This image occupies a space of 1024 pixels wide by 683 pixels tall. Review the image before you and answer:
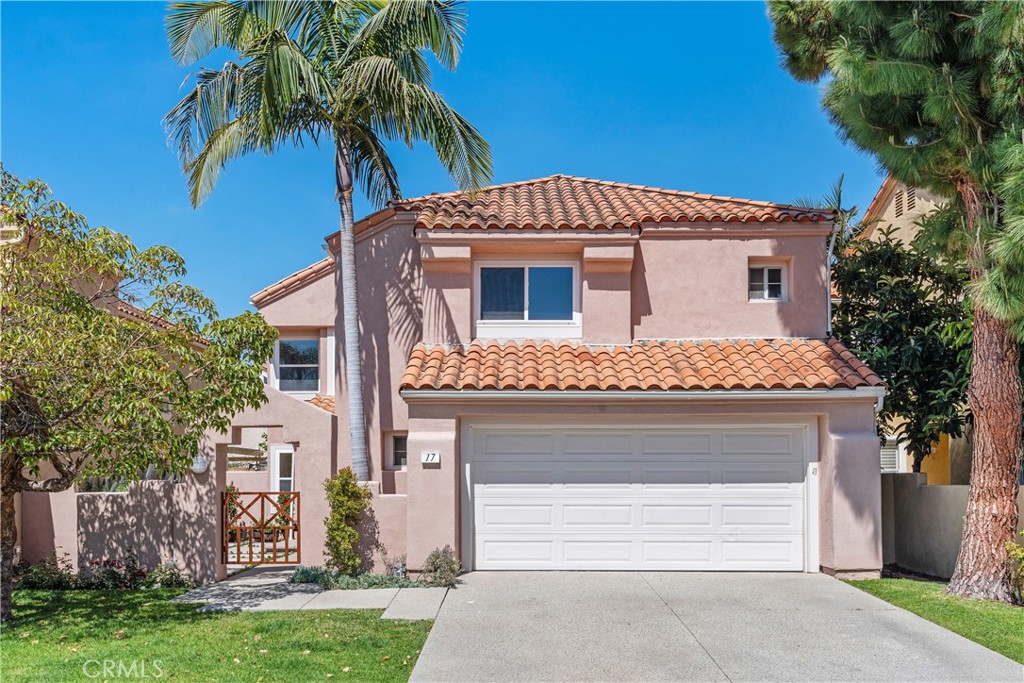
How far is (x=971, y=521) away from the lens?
35.0 feet

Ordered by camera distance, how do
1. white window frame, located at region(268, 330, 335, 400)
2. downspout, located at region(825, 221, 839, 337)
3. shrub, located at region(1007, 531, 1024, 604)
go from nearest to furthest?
shrub, located at region(1007, 531, 1024, 604), downspout, located at region(825, 221, 839, 337), white window frame, located at region(268, 330, 335, 400)

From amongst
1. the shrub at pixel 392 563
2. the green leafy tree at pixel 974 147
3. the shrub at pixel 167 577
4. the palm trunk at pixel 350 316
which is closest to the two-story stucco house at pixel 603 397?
the shrub at pixel 392 563

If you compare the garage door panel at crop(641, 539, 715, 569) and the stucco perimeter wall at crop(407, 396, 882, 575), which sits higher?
the stucco perimeter wall at crop(407, 396, 882, 575)

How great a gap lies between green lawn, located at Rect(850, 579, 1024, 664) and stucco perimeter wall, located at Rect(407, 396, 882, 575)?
0.65m

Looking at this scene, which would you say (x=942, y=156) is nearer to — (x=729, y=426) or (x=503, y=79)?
(x=729, y=426)

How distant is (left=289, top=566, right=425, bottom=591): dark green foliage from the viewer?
11461 millimetres

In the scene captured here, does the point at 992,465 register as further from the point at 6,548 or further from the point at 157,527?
the point at 6,548

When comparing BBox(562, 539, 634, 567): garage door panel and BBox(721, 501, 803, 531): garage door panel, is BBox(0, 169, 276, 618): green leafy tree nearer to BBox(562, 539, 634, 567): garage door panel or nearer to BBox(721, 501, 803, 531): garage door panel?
BBox(562, 539, 634, 567): garage door panel

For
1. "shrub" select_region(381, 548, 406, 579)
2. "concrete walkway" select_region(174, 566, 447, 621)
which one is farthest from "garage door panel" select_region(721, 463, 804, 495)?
"shrub" select_region(381, 548, 406, 579)

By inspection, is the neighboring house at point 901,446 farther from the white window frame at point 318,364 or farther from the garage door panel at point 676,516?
the white window frame at point 318,364

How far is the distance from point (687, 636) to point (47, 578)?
31.7ft

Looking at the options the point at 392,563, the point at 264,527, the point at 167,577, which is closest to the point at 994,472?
the point at 392,563

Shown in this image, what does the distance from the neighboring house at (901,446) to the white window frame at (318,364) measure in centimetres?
1267

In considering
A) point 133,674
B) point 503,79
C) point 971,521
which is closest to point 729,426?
point 971,521
